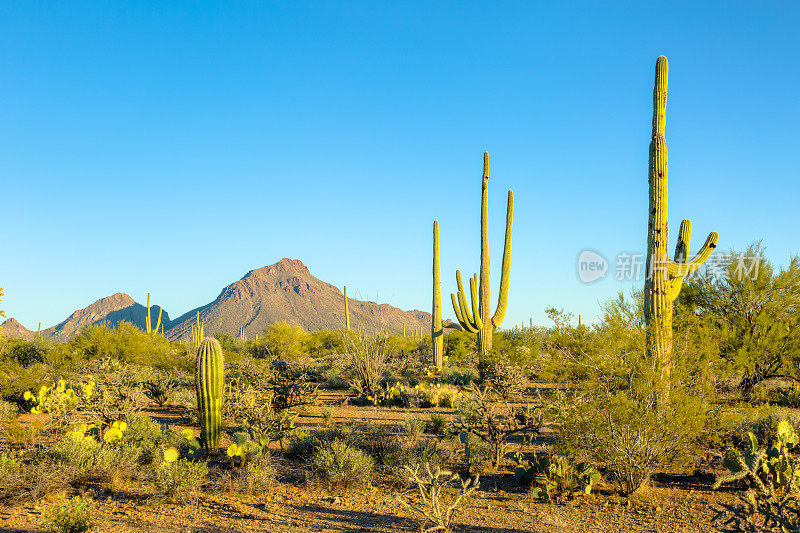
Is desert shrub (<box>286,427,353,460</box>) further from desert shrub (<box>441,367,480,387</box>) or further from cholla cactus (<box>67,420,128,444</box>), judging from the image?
desert shrub (<box>441,367,480,387</box>)

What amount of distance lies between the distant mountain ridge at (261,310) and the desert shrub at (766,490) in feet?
244

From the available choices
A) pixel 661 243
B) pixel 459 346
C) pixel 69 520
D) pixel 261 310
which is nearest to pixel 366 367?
pixel 661 243

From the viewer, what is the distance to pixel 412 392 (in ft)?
44.6

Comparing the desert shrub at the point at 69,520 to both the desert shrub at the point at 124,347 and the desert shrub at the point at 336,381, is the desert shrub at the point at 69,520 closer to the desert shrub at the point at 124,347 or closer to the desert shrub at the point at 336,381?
the desert shrub at the point at 336,381

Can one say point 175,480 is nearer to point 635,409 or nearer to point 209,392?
point 209,392

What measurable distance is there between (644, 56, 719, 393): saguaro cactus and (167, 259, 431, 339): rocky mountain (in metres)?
74.1

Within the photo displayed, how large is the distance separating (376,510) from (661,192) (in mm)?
6556

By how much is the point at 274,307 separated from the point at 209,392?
101005 millimetres

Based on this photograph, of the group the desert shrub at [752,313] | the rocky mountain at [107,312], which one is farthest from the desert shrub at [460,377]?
the rocky mountain at [107,312]

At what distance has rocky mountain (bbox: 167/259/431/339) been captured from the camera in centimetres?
9781

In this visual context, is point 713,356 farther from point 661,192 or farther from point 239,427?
point 239,427

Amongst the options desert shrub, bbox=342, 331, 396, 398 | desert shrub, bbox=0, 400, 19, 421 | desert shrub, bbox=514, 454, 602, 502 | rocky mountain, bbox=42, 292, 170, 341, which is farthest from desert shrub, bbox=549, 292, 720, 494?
rocky mountain, bbox=42, 292, 170, 341

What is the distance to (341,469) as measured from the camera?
264 inches

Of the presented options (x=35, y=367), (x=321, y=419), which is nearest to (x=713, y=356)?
(x=321, y=419)
